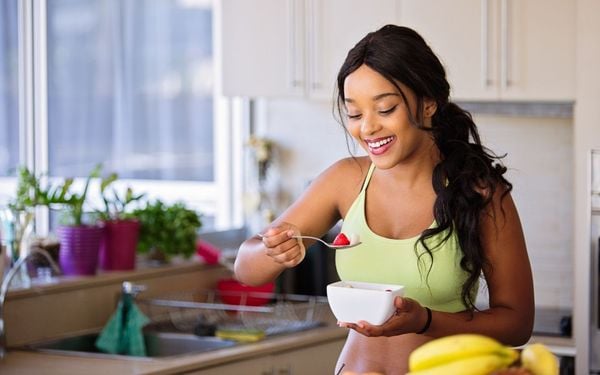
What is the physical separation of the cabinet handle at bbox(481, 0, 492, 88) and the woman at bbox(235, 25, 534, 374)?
63.5 inches

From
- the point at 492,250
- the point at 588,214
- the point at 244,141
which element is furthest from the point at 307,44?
the point at 492,250

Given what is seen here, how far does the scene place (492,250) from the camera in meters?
2.18

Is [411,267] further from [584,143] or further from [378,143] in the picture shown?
[584,143]

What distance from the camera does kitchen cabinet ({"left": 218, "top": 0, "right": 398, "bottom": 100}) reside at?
415 centimetres

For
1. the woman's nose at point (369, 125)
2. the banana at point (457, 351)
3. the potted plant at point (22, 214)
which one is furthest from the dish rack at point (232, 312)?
the banana at point (457, 351)

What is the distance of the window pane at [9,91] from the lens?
4.45 meters

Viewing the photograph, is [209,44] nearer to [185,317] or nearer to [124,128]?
[124,128]

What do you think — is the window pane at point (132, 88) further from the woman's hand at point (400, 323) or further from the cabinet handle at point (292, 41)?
the woman's hand at point (400, 323)

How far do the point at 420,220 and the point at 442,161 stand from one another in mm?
133

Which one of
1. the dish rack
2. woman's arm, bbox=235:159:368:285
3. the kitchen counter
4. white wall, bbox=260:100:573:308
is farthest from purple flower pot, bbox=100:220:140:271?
woman's arm, bbox=235:159:368:285

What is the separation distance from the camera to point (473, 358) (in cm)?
144

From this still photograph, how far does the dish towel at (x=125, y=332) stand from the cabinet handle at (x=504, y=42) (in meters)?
1.49

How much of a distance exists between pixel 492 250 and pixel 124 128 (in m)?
2.88

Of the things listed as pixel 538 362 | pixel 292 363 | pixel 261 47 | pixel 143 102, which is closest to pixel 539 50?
pixel 261 47
